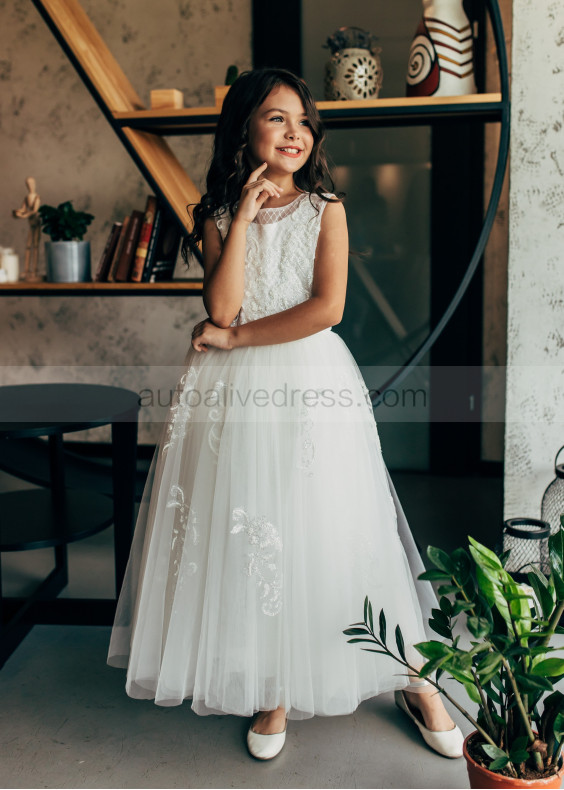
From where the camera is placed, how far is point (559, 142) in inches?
81.4

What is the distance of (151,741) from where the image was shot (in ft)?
5.18

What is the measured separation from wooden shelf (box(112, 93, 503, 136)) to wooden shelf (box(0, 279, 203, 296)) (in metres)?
0.50

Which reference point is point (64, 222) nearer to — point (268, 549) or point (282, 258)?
point (282, 258)

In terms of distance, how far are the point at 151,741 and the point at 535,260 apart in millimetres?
1614

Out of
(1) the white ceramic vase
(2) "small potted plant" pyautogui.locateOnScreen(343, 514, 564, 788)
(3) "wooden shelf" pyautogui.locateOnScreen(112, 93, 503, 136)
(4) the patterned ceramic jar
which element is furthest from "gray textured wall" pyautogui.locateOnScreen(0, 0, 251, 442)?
(2) "small potted plant" pyautogui.locateOnScreen(343, 514, 564, 788)

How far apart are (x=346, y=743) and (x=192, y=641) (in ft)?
1.37

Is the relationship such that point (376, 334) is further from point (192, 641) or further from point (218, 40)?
point (192, 641)

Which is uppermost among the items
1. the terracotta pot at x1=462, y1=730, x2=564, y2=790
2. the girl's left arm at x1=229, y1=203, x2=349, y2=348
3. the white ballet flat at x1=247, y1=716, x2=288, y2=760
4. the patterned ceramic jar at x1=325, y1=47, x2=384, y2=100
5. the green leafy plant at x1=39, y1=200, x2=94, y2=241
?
the patterned ceramic jar at x1=325, y1=47, x2=384, y2=100

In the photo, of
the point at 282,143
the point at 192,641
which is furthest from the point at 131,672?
the point at 282,143

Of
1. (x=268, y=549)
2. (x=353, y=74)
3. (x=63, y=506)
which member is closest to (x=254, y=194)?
(x=268, y=549)

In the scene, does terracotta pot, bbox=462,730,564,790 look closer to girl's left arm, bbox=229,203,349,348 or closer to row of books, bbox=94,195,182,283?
girl's left arm, bbox=229,203,349,348

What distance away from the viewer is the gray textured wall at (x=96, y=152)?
330 centimetres

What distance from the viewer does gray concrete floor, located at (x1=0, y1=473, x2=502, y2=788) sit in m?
1.46

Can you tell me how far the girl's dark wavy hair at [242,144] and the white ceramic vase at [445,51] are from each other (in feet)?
2.03
